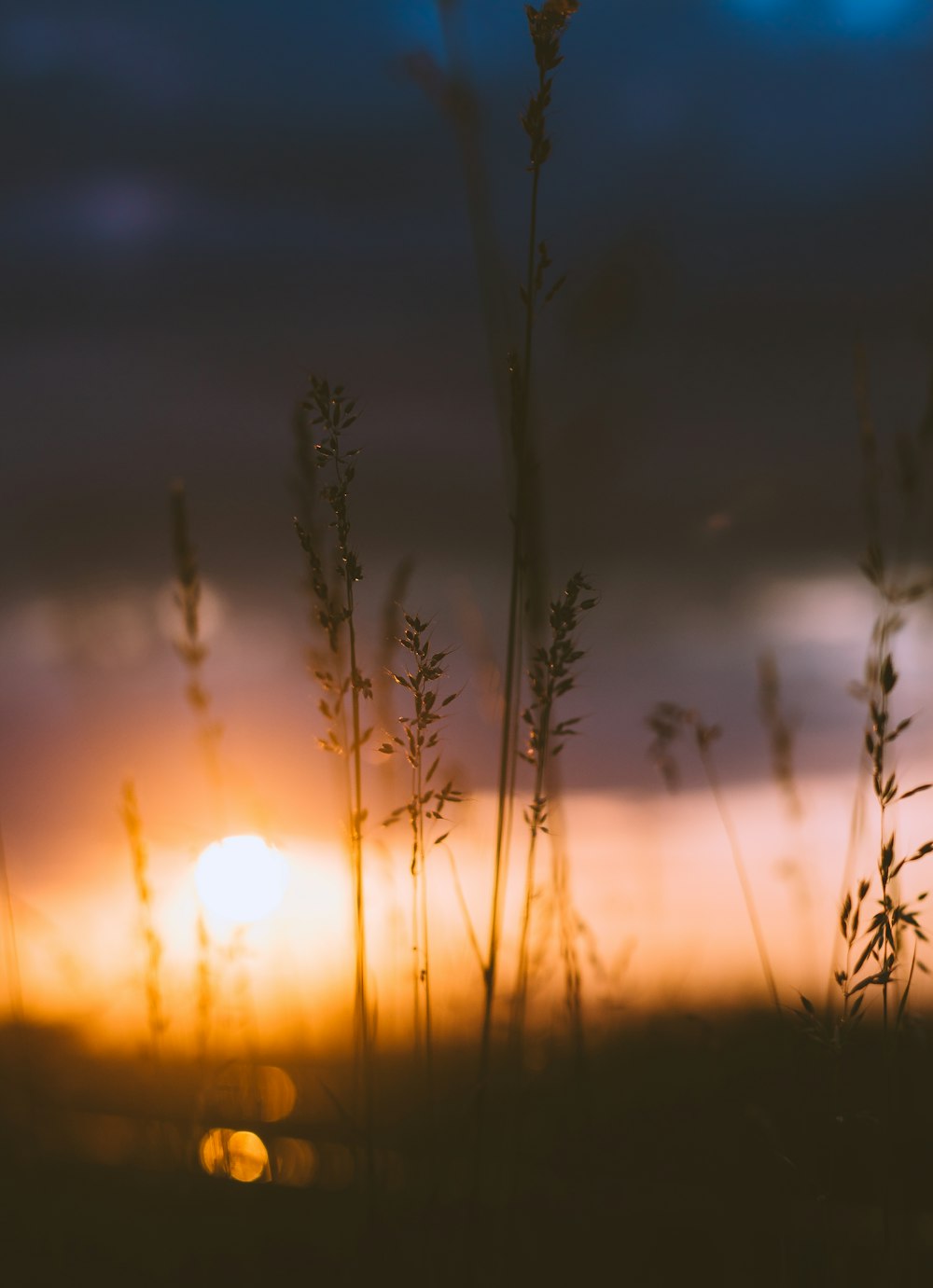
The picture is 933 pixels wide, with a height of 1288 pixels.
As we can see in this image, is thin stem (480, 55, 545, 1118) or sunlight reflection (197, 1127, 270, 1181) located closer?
thin stem (480, 55, 545, 1118)

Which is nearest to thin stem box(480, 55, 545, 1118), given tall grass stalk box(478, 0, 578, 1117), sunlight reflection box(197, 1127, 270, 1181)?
tall grass stalk box(478, 0, 578, 1117)

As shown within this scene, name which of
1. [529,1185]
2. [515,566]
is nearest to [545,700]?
[515,566]

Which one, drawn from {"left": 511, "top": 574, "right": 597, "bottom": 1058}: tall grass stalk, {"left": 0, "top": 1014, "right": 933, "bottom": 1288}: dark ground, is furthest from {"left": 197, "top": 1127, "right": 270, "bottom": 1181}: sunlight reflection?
{"left": 511, "top": 574, "right": 597, "bottom": 1058}: tall grass stalk

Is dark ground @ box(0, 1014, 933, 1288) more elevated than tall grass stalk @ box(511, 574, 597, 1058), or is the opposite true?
tall grass stalk @ box(511, 574, 597, 1058)

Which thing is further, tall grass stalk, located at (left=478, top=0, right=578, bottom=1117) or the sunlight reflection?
the sunlight reflection

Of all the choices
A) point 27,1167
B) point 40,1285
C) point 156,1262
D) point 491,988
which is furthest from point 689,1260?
point 27,1167

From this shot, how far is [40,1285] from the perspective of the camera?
1.54m

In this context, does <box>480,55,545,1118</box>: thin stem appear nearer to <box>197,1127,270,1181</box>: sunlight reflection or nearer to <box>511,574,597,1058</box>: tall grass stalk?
<box>511,574,597,1058</box>: tall grass stalk

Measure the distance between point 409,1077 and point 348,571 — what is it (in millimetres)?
1641

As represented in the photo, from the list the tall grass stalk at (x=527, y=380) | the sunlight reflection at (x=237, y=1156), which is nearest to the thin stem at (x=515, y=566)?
the tall grass stalk at (x=527, y=380)

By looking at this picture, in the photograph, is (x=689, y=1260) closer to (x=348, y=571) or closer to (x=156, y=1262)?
(x=156, y=1262)

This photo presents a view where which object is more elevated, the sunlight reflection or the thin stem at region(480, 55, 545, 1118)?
the thin stem at region(480, 55, 545, 1118)

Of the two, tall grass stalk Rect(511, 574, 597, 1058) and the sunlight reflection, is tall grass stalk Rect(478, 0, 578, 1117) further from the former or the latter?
the sunlight reflection

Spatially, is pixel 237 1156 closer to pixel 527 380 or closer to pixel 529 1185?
pixel 529 1185
